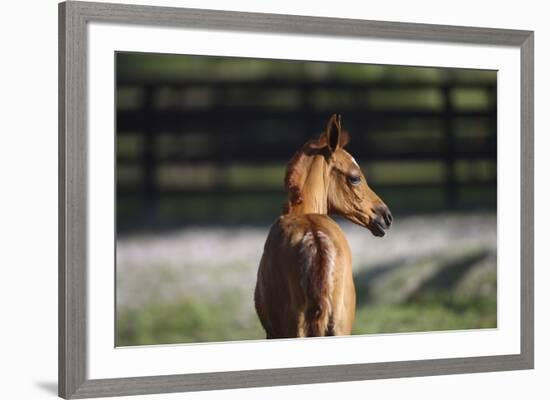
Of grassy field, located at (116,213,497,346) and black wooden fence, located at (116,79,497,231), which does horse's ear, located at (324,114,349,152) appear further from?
grassy field, located at (116,213,497,346)

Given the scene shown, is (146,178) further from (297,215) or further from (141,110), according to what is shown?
(297,215)

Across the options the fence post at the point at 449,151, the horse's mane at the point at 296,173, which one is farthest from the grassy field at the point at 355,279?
the horse's mane at the point at 296,173

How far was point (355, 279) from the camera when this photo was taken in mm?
5867

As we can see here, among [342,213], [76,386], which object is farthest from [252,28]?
[76,386]

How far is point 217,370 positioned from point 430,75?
1.87 metres

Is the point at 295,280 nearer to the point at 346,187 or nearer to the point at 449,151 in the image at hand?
the point at 346,187

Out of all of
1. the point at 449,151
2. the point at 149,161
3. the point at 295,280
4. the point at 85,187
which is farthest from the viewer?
the point at 449,151

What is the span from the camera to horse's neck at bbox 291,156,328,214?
5777 millimetres

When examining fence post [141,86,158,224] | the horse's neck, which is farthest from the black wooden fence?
the horse's neck

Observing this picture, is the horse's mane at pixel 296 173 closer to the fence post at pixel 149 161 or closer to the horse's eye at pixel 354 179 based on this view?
the horse's eye at pixel 354 179

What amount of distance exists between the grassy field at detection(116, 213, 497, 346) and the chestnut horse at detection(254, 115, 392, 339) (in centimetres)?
7

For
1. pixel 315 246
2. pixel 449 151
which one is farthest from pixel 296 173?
pixel 449 151

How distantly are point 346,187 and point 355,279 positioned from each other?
458 mm

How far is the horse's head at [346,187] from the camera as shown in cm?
586
